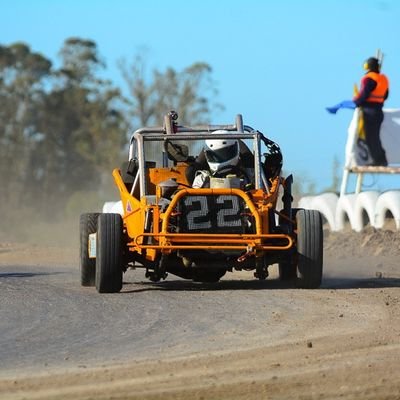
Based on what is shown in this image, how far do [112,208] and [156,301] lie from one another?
11233 mm

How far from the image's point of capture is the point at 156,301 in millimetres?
11469

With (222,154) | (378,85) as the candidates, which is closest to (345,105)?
(378,85)

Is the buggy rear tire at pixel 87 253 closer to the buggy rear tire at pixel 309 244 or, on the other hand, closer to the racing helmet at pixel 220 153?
the racing helmet at pixel 220 153

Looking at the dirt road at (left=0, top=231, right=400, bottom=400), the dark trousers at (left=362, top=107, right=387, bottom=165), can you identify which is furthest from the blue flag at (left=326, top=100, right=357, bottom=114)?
the dirt road at (left=0, top=231, right=400, bottom=400)

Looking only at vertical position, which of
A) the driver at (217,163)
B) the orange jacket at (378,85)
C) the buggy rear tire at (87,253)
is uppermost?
the orange jacket at (378,85)

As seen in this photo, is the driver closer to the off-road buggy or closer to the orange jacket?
the off-road buggy

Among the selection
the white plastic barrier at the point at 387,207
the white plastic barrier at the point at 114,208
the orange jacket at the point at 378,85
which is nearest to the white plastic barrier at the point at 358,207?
the white plastic barrier at the point at 387,207

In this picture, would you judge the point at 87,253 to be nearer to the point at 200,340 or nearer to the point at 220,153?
the point at 220,153

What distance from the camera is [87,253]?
13242 millimetres

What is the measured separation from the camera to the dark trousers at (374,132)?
926 inches

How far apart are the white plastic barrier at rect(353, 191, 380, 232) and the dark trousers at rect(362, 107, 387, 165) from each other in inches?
91.9

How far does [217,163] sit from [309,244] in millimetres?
1400

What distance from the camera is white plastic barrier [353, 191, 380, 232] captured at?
21031 millimetres

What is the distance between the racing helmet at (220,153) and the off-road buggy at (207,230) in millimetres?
76
